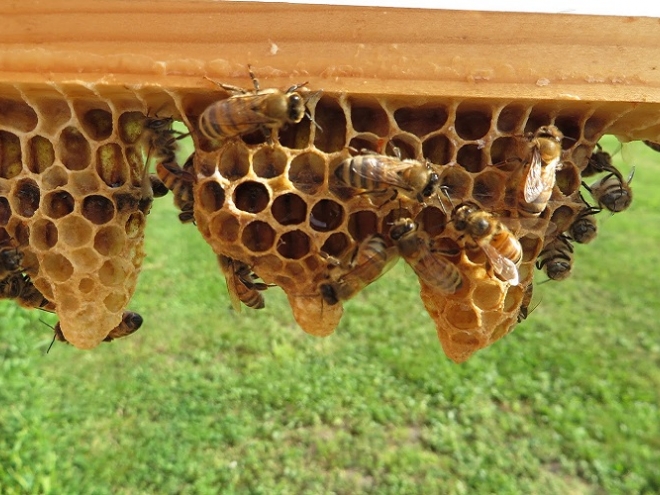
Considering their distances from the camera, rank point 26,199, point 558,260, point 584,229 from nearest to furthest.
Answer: point 26,199 < point 584,229 < point 558,260

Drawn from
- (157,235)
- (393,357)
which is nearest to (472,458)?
(393,357)

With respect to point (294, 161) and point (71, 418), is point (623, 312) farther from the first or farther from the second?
point (294, 161)

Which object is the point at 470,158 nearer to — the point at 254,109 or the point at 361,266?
the point at 361,266

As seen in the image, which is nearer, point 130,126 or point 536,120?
point 536,120

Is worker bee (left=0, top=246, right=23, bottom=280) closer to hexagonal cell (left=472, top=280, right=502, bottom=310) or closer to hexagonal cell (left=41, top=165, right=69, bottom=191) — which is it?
hexagonal cell (left=41, top=165, right=69, bottom=191)

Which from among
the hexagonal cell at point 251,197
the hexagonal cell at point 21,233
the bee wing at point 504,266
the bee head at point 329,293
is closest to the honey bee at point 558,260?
the bee wing at point 504,266

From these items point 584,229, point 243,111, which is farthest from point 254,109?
point 584,229
